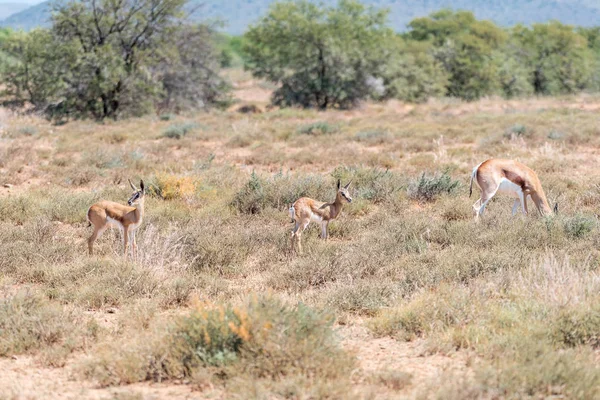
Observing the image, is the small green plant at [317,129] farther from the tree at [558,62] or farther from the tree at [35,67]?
the tree at [558,62]

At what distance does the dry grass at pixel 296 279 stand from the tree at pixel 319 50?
64.8 ft

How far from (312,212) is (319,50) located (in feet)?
91.7

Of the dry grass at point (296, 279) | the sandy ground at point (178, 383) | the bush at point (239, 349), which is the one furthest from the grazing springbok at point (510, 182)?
the bush at point (239, 349)

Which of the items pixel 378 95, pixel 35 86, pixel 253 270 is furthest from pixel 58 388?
pixel 378 95

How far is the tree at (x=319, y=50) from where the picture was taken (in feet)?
115

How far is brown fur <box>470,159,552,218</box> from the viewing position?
9.52 m

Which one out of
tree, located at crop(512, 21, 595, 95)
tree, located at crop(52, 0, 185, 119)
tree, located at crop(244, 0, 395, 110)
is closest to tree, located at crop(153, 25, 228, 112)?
tree, located at crop(52, 0, 185, 119)

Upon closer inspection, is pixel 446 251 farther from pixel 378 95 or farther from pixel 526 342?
pixel 378 95

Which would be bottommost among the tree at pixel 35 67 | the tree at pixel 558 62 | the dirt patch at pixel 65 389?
the tree at pixel 558 62

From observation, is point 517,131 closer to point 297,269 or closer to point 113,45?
point 297,269

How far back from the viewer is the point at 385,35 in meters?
37.7

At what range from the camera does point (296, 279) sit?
7.33 meters

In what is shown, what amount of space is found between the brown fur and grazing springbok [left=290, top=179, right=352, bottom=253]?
2.16 meters

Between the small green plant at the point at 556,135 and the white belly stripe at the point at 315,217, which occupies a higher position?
the white belly stripe at the point at 315,217
